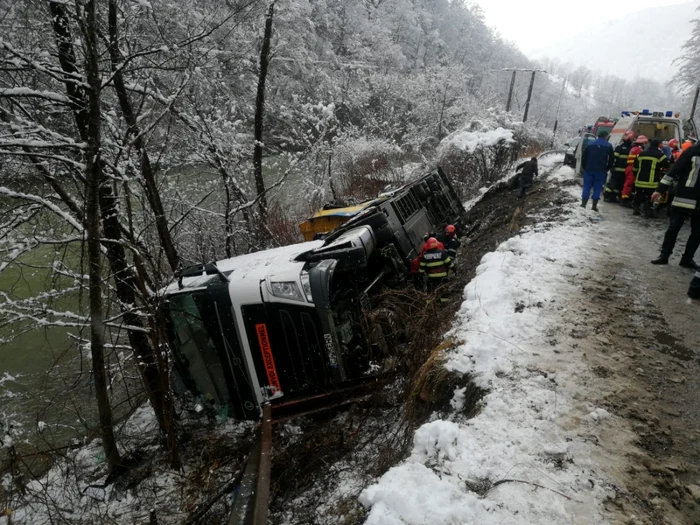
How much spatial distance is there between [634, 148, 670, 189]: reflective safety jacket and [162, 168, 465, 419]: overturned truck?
5296 mm

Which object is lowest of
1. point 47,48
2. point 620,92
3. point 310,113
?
point 620,92

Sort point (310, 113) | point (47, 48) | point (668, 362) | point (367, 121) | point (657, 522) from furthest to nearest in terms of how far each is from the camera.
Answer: point (367, 121) < point (310, 113) < point (47, 48) < point (668, 362) < point (657, 522)

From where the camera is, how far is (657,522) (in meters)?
2.21

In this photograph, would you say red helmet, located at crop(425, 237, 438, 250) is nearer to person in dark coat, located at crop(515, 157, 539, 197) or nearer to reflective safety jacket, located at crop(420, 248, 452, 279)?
reflective safety jacket, located at crop(420, 248, 452, 279)

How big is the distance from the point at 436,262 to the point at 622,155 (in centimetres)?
468

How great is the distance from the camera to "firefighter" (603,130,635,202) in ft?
25.7

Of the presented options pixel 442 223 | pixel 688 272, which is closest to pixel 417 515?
pixel 688 272

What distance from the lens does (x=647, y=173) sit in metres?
7.16

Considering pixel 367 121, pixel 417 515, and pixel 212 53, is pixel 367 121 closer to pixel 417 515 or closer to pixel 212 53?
pixel 212 53

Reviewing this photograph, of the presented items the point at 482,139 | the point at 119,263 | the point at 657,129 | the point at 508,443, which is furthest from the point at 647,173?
the point at 119,263

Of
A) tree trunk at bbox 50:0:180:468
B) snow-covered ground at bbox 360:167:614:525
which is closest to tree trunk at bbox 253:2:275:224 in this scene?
tree trunk at bbox 50:0:180:468

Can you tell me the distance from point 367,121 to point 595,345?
1858 centimetres

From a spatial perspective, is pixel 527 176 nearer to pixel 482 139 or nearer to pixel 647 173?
pixel 647 173

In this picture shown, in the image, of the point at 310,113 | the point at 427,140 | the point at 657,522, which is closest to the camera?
the point at 657,522
